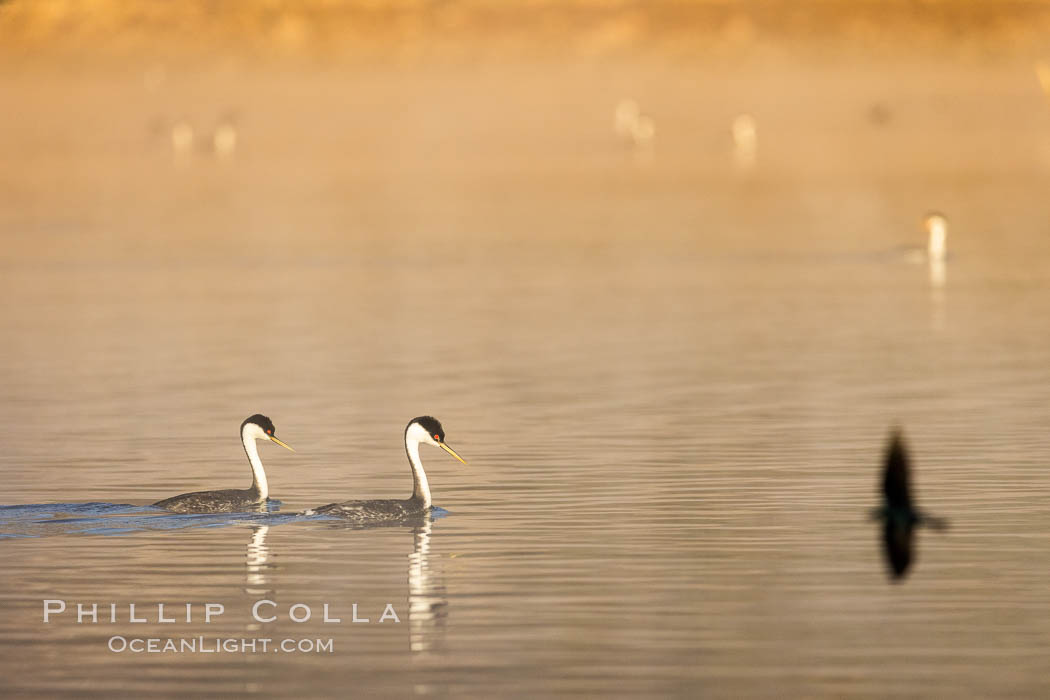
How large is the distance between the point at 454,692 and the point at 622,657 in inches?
49.0

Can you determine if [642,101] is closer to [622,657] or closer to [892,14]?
[892,14]

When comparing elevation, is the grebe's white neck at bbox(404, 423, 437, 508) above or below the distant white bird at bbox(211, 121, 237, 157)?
below

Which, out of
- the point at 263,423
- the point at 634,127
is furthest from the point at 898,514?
the point at 634,127

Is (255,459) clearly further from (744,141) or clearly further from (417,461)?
(744,141)

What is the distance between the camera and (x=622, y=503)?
20453 millimetres

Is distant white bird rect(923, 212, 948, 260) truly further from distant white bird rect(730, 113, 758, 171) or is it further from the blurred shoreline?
the blurred shoreline

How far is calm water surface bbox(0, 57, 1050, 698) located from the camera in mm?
14977

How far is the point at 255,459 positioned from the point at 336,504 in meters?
1.06

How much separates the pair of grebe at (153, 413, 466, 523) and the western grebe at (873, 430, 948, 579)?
137 inches

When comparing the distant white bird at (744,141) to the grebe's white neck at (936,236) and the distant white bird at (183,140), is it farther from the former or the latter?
the grebe's white neck at (936,236)

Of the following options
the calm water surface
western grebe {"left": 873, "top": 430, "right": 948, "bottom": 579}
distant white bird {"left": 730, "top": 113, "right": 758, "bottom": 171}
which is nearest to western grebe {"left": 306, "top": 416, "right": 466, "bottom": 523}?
the calm water surface

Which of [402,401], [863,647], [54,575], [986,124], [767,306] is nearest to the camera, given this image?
[863,647]

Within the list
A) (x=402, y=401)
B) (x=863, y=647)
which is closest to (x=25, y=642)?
(x=863, y=647)

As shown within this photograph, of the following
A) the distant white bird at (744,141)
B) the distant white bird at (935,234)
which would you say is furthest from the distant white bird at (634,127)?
the distant white bird at (935,234)
